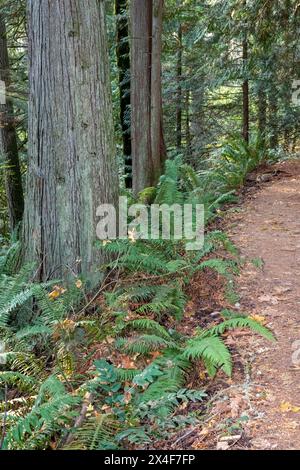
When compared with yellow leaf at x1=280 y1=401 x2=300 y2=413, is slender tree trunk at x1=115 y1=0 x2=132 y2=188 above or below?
above

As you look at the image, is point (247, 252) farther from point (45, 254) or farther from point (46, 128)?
point (46, 128)

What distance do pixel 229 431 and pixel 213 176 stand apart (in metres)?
5.62

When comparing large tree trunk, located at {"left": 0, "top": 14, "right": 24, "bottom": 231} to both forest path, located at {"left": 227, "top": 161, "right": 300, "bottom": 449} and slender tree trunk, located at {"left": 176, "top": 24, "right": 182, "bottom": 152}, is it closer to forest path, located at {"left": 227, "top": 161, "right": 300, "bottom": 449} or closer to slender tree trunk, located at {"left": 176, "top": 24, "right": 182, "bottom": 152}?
forest path, located at {"left": 227, "top": 161, "right": 300, "bottom": 449}

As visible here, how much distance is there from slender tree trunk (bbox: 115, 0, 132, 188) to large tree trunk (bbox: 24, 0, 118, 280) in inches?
223

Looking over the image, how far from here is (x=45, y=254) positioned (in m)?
4.59

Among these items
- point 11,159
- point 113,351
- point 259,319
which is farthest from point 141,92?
point 113,351

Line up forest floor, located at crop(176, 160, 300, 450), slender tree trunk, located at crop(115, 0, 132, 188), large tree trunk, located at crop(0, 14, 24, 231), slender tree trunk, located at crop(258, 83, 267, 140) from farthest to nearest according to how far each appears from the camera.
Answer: slender tree trunk, located at crop(258, 83, 267, 140)
slender tree trunk, located at crop(115, 0, 132, 188)
large tree trunk, located at crop(0, 14, 24, 231)
forest floor, located at crop(176, 160, 300, 450)

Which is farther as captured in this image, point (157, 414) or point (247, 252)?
point (247, 252)

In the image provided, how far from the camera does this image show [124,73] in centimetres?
1076

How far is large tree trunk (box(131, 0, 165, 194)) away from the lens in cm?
727

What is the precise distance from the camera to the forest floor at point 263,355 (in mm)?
2619

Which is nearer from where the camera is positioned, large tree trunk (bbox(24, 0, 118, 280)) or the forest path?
the forest path

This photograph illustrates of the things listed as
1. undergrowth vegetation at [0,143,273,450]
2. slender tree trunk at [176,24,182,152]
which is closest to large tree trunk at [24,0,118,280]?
undergrowth vegetation at [0,143,273,450]
